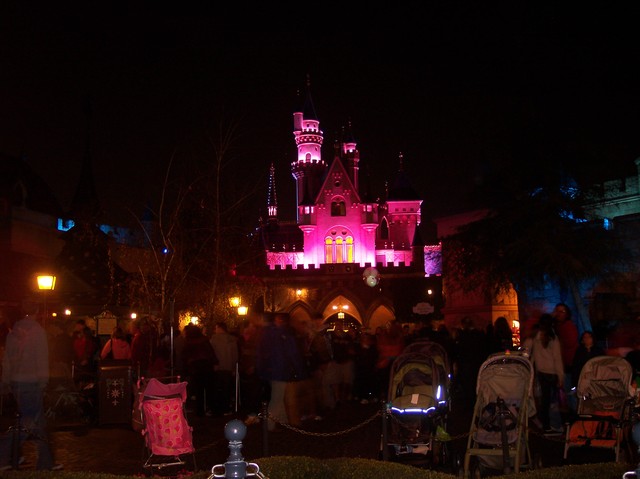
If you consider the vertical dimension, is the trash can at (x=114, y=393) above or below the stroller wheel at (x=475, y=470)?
above

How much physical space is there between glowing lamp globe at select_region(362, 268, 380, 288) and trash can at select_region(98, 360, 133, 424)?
147 feet

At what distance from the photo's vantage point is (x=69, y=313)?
25297 mm

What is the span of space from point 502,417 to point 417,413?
1.34 meters

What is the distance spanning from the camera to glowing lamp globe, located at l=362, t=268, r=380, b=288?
2234 inches

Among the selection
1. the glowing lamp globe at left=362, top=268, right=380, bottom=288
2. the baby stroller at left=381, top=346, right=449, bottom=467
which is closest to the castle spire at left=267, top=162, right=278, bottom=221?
the glowing lamp globe at left=362, top=268, right=380, bottom=288

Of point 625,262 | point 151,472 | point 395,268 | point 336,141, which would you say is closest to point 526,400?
point 151,472

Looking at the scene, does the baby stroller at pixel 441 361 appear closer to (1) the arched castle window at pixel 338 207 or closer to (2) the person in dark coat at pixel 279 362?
(2) the person in dark coat at pixel 279 362

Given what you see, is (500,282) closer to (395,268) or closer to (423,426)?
(423,426)

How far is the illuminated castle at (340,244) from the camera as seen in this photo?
58.0m

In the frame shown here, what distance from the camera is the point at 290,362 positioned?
1175 centimetres

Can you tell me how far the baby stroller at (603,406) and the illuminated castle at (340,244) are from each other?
40.8m

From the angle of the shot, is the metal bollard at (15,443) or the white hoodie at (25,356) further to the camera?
the white hoodie at (25,356)

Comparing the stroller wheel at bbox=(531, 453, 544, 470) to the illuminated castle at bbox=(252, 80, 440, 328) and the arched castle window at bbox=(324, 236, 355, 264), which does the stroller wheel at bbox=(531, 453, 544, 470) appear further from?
the arched castle window at bbox=(324, 236, 355, 264)

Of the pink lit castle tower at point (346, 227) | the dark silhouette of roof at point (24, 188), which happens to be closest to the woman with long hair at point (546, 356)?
the dark silhouette of roof at point (24, 188)
